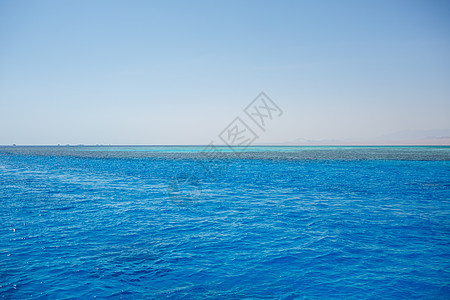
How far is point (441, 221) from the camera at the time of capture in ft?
55.6

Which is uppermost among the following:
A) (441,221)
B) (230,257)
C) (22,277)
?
(22,277)

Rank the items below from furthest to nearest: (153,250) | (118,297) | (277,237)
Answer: (277,237) < (153,250) < (118,297)

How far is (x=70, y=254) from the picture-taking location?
11750 millimetres

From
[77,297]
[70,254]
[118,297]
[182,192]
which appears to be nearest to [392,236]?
[118,297]

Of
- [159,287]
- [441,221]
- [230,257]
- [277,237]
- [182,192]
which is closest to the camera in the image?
[159,287]

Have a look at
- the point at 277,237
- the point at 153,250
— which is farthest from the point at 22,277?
the point at 277,237

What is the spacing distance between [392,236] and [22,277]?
18.0 metres

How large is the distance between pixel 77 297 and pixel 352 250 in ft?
39.7

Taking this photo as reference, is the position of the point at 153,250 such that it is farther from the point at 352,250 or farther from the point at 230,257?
the point at 352,250

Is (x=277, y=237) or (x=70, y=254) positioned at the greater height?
(x=70, y=254)

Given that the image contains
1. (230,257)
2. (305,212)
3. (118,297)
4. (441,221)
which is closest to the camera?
(118,297)

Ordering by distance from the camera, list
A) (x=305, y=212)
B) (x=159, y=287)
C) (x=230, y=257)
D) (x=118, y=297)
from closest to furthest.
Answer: (x=118, y=297) < (x=159, y=287) < (x=230, y=257) < (x=305, y=212)

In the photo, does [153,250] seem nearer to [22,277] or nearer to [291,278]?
[22,277]

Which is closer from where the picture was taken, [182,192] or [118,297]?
[118,297]
